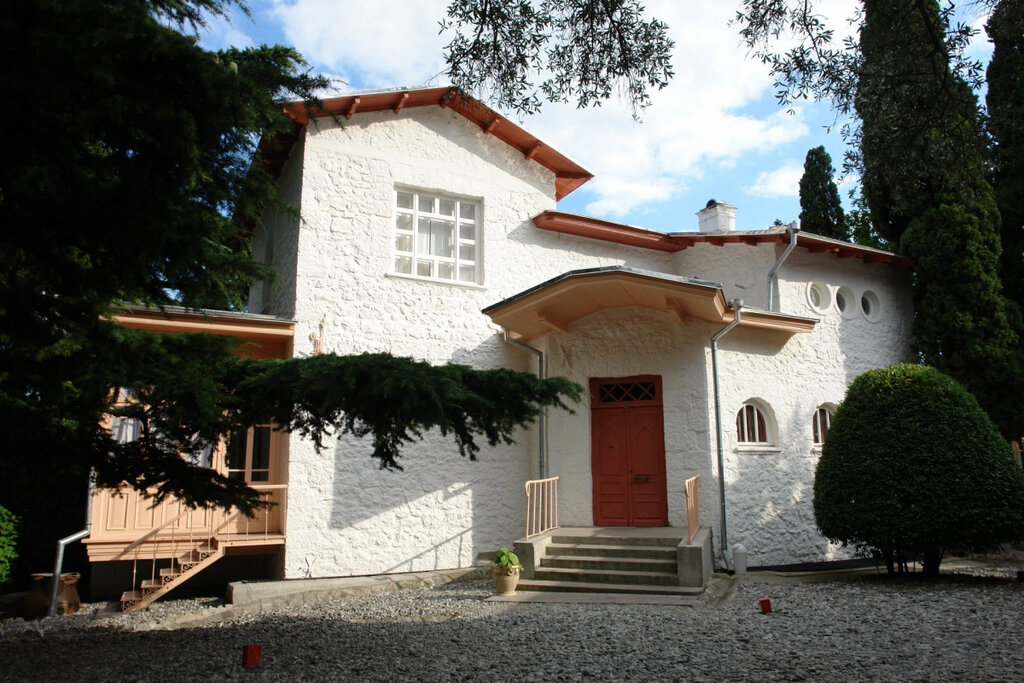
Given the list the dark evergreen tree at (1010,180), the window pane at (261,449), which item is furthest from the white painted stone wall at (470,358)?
the dark evergreen tree at (1010,180)

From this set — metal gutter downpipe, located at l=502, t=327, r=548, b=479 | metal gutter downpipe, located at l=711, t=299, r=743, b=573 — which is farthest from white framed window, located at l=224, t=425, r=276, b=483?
metal gutter downpipe, located at l=711, t=299, r=743, b=573

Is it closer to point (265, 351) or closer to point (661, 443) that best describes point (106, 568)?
point (265, 351)

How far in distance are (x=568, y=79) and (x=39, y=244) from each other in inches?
179

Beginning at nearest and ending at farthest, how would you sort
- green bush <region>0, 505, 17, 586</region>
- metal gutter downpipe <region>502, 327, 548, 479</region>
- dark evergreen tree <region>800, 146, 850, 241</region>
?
green bush <region>0, 505, 17, 586</region>
metal gutter downpipe <region>502, 327, 548, 479</region>
dark evergreen tree <region>800, 146, 850, 241</region>

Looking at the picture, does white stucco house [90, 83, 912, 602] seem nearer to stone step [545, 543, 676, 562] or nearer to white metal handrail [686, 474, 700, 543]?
white metal handrail [686, 474, 700, 543]

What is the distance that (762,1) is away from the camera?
6121 mm

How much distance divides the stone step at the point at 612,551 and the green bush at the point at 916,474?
7.31 ft

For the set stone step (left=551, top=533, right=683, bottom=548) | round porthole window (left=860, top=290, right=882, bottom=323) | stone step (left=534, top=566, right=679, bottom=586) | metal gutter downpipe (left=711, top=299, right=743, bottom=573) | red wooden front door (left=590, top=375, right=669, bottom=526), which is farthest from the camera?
round porthole window (left=860, top=290, right=882, bottom=323)

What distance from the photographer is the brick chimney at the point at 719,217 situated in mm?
14797

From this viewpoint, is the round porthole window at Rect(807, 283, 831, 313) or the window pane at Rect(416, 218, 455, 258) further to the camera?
the round porthole window at Rect(807, 283, 831, 313)

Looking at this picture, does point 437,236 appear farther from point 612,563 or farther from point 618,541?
point 612,563

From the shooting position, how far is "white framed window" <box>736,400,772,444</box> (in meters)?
11.1

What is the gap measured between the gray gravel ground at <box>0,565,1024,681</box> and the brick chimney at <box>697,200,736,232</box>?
7.76m

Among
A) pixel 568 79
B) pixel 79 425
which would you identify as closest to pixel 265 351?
pixel 79 425
